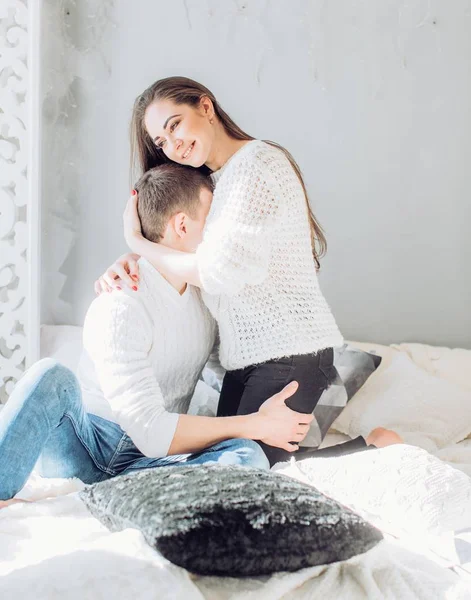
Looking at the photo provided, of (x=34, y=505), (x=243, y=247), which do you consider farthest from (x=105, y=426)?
(x=243, y=247)

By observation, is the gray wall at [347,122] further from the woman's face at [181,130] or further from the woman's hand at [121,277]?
the woman's hand at [121,277]

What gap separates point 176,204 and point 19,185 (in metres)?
0.86

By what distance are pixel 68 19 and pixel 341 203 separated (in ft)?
3.53

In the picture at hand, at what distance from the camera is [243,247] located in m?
1.46

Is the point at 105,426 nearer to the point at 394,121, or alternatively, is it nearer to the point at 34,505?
the point at 34,505

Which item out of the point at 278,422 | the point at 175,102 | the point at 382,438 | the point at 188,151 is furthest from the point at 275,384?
the point at 175,102

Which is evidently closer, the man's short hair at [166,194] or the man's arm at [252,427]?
the man's arm at [252,427]

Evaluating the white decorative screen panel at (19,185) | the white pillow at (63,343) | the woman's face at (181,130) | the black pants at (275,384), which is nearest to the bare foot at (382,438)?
the black pants at (275,384)

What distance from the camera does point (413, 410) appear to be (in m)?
1.96

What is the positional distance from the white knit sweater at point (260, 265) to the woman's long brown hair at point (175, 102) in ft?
0.36

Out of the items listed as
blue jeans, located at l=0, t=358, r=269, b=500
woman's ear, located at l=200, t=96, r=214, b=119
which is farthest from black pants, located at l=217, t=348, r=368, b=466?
woman's ear, located at l=200, t=96, r=214, b=119

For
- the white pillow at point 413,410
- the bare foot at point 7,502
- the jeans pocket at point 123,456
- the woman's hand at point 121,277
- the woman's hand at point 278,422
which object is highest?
the woman's hand at point 121,277

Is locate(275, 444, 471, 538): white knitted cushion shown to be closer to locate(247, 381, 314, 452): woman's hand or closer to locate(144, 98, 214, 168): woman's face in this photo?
locate(247, 381, 314, 452): woman's hand

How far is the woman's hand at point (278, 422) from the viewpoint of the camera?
150 centimetres
